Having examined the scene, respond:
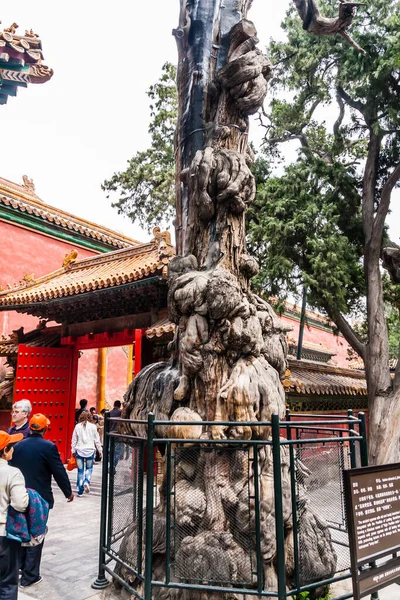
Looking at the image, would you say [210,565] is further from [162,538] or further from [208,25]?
[208,25]

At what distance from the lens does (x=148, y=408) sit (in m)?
4.34

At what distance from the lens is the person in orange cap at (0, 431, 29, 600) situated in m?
3.12

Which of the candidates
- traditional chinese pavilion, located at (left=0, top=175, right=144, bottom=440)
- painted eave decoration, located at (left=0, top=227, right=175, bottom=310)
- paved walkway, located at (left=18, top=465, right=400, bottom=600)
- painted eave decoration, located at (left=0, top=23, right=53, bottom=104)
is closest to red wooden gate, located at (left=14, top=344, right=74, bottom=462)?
traditional chinese pavilion, located at (left=0, top=175, right=144, bottom=440)

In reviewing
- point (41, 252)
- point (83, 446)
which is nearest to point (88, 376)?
point (41, 252)

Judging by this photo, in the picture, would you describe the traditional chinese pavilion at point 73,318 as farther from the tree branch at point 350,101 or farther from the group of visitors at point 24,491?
the tree branch at point 350,101

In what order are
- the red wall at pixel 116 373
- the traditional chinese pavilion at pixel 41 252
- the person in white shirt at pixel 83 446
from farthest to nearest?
1. the red wall at pixel 116 373
2. the traditional chinese pavilion at pixel 41 252
3. the person in white shirt at pixel 83 446

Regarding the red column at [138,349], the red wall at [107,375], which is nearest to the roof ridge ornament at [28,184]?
the red wall at [107,375]

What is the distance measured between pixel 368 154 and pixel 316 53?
244cm

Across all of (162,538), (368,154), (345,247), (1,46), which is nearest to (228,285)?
(162,538)

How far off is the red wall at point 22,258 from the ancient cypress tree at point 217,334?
31.8 ft

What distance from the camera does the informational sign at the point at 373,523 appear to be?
2680 millimetres

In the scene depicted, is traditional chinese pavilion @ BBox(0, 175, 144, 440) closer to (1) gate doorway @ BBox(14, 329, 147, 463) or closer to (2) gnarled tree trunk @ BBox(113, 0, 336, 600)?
(1) gate doorway @ BBox(14, 329, 147, 463)

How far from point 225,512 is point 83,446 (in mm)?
4998

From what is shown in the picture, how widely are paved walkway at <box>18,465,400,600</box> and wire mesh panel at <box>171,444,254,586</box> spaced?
827mm
